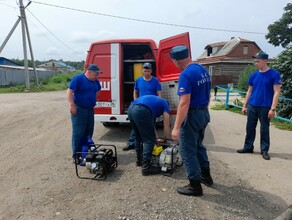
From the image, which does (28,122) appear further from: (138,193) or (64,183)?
(138,193)

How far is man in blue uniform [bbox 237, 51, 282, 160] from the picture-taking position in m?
4.75

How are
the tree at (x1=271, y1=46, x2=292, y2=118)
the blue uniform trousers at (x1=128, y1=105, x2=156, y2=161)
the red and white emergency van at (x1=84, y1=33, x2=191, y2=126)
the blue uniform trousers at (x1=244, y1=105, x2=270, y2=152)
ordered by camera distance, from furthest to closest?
the tree at (x1=271, y1=46, x2=292, y2=118) < the red and white emergency van at (x1=84, y1=33, x2=191, y2=126) < the blue uniform trousers at (x1=244, y1=105, x2=270, y2=152) < the blue uniform trousers at (x1=128, y1=105, x2=156, y2=161)

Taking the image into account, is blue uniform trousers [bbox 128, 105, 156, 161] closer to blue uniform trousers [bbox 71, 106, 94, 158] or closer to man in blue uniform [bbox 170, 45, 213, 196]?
man in blue uniform [bbox 170, 45, 213, 196]

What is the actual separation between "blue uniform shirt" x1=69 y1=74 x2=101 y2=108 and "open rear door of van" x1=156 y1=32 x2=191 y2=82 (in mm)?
1828

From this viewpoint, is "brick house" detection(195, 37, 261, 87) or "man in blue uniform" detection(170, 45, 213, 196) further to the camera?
"brick house" detection(195, 37, 261, 87)

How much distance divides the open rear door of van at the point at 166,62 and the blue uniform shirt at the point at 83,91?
1.83 meters

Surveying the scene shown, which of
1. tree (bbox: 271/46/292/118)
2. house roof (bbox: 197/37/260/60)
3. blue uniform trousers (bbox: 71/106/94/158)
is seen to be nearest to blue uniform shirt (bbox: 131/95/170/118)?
blue uniform trousers (bbox: 71/106/94/158)

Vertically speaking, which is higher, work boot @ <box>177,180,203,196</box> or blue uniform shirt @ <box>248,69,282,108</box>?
blue uniform shirt @ <box>248,69,282,108</box>

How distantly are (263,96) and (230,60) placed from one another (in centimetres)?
2858

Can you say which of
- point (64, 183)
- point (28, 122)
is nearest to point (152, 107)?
point (64, 183)

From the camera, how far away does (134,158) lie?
5.05 m

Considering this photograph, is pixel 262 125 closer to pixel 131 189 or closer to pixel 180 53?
pixel 180 53

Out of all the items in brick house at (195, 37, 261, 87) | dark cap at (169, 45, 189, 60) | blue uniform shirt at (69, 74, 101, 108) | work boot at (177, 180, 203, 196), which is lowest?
work boot at (177, 180, 203, 196)

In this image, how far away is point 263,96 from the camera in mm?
4852
